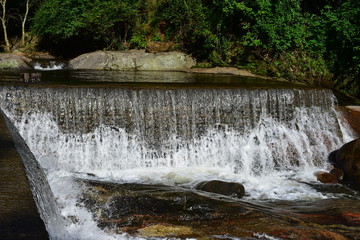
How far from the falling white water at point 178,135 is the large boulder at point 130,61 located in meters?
6.26

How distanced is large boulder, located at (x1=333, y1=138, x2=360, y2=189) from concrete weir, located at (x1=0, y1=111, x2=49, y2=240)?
20.2 ft

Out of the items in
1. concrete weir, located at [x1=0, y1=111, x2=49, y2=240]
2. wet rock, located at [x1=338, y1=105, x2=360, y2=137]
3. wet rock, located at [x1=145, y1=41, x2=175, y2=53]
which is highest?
wet rock, located at [x1=145, y1=41, x2=175, y2=53]

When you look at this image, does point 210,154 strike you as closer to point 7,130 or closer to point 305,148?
point 305,148

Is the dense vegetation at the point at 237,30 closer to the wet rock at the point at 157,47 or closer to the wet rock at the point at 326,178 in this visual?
the wet rock at the point at 157,47

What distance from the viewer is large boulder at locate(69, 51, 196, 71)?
14.7 m

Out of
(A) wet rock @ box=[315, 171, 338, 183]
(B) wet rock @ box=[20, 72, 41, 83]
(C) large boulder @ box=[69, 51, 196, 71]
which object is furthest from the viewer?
(C) large boulder @ box=[69, 51, 196, 71]

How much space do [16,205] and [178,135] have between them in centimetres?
576

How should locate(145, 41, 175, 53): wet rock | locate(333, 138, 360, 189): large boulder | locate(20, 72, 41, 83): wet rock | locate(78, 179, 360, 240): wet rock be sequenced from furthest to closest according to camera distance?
1. locate(145, 41, 175, 53): wet rock
2. locate(20, 72, 41, 83): wet rock
3. locate(333, 138, 360, 189): large boulder
4. locate(78, 179, 360, 240): wet rock

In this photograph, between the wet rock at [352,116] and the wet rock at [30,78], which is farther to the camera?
the wet rock at [30,78]

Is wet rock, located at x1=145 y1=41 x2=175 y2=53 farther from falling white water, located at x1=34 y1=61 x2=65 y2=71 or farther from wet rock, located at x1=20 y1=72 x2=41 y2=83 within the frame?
wet rock, located at x1=20 y1=72 x2=41 y2=83

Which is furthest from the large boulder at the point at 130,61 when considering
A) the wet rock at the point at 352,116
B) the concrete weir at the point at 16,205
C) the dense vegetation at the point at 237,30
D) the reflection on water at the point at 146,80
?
the concrete weir at the point at 16,205

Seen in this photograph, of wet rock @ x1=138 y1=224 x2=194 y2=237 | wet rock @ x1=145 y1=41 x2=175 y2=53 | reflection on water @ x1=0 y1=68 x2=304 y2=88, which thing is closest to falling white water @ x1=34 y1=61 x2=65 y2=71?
reflection on water @ x1=0 y1=68 x2=304 y2=88

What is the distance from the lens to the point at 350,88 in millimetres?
12492

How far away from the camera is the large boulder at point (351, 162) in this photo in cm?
769
